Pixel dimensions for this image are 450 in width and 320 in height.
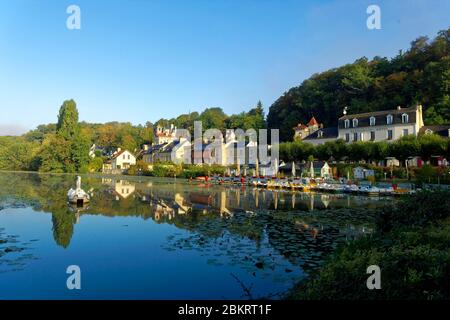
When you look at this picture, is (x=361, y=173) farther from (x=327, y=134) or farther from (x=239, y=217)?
(x=239, y=217)

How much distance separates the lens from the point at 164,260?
13594 millimetres

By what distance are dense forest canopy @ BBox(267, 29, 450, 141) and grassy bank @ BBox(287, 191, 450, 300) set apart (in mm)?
61474

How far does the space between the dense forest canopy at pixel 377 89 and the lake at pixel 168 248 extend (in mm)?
51551

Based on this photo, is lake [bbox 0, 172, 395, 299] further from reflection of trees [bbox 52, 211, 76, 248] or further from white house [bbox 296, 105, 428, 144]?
white house [bbox 296, 105, 428, 144]

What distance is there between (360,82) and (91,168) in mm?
65395

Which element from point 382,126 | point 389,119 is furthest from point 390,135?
point 389,119

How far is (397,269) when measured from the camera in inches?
332

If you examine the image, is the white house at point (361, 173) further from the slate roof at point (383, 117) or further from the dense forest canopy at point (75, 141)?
the dense forest canopy at point (75, 141)

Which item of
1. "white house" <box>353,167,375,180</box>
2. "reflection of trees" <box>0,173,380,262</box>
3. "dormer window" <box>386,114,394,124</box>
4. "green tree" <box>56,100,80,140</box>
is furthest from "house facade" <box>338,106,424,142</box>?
"green tree" <box>56,100,80,140</box>

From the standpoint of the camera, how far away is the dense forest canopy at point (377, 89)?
68625 mm

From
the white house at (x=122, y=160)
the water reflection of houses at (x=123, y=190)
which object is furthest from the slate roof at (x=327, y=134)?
the white house at (x=122, y=160)

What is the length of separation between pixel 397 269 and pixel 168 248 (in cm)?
915

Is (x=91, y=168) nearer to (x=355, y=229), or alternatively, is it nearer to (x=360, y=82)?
(x=360, y=82)

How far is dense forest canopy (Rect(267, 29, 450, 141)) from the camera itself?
6862cm
